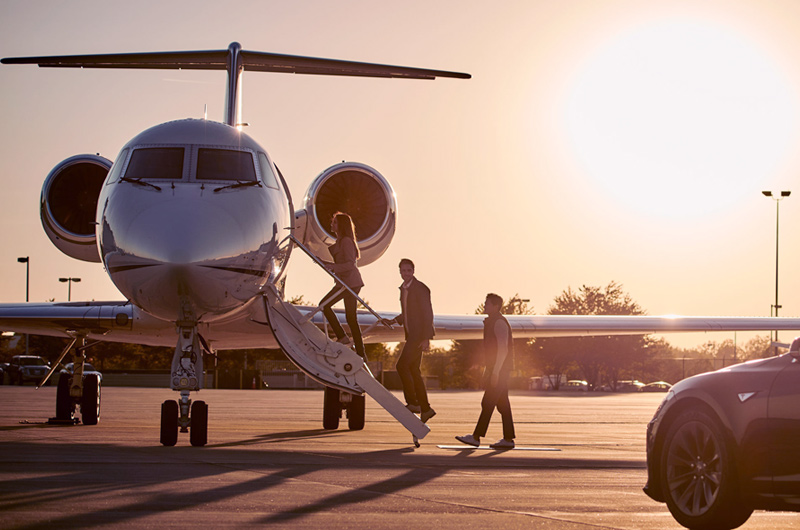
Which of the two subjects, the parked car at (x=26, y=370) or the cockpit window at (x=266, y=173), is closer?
the cockpit window at (x=266, y=173)

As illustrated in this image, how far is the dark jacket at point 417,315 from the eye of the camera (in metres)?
12.9

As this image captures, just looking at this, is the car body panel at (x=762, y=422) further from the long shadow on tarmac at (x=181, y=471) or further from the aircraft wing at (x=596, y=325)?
the aircraft wing at (x=596, y=325)

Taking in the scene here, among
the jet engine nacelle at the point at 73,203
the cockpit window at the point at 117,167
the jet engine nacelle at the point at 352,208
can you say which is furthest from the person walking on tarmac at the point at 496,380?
the jet engine nacelle at the point at 73,203

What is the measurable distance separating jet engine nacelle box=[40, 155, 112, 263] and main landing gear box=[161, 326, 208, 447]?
443 cm

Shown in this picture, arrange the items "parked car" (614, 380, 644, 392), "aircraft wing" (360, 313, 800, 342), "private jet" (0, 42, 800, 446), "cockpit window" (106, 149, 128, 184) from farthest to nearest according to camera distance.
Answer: "parked car" (614, 380, 644, 392) → "aircraft wing" (360, 313, 800, 342) → "cockpit window" (106, 149, 128, 184) → "private jet" (0, 42, 800, 446)

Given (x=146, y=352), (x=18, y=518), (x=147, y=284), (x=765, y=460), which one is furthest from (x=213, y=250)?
(x=146, y=352)

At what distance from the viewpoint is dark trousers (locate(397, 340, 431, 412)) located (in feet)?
42.0

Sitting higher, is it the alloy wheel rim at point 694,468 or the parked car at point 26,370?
the alloy wheel rim at point 694,468

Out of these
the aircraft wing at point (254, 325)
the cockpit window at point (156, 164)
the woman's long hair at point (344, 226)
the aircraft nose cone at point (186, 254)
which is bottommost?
the aircraft wing at point (254, 325)

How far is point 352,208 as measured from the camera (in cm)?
1681

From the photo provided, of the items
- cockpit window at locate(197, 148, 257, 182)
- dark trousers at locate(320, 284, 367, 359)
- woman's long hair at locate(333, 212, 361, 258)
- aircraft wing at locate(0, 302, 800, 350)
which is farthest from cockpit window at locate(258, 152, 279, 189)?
dark trousers at locate(320, 284, 367, 359)

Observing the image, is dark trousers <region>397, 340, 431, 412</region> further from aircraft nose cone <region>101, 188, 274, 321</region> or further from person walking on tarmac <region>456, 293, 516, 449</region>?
aircraft nose cone <region>101, 188, 274, 321</region>

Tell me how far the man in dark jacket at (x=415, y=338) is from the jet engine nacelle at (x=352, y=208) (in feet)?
11.7

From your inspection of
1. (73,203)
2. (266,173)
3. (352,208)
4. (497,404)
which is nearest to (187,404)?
(266,173)
